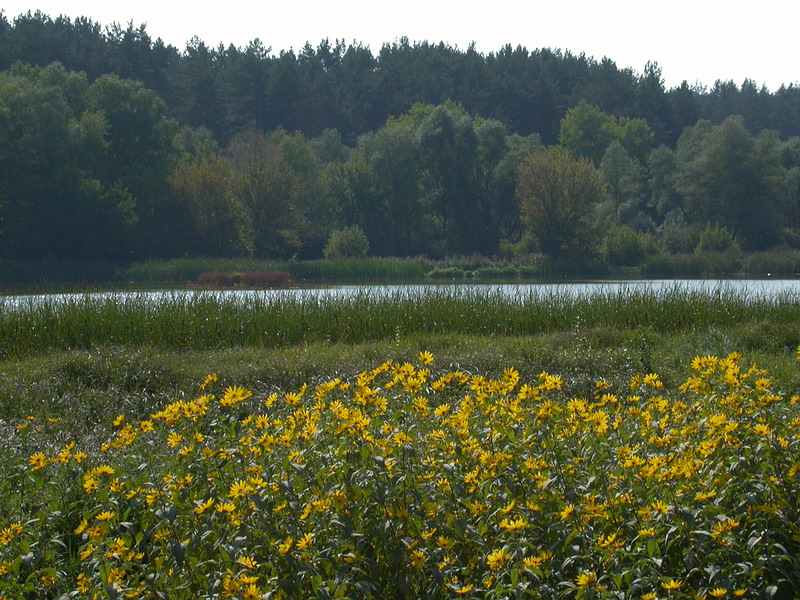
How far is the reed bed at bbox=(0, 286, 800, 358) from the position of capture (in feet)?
44.9

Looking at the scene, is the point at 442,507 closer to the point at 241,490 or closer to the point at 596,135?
the point at 241,490

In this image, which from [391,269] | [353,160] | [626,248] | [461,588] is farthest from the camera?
[353,160]

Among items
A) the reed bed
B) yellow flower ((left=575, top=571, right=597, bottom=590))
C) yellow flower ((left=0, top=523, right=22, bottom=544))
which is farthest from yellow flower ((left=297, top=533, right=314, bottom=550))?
the reed bed

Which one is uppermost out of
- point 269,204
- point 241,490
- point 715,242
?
point 269,204

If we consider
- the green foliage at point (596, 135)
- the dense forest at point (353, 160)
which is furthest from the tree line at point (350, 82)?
the green foliage at point (596, 135)

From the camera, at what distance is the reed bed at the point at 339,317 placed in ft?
44.9

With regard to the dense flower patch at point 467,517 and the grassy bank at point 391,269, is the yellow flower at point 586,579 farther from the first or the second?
the grassy bank at point 391,269

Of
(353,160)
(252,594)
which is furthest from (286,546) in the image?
(353,160)

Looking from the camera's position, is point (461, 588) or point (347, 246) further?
point (347, 246)

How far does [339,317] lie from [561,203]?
38.7 metres

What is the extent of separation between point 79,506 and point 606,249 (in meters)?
47.3

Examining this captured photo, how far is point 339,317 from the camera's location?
14.8 meters

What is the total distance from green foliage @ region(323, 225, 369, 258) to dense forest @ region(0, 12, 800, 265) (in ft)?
0.39

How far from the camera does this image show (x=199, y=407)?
415cm
